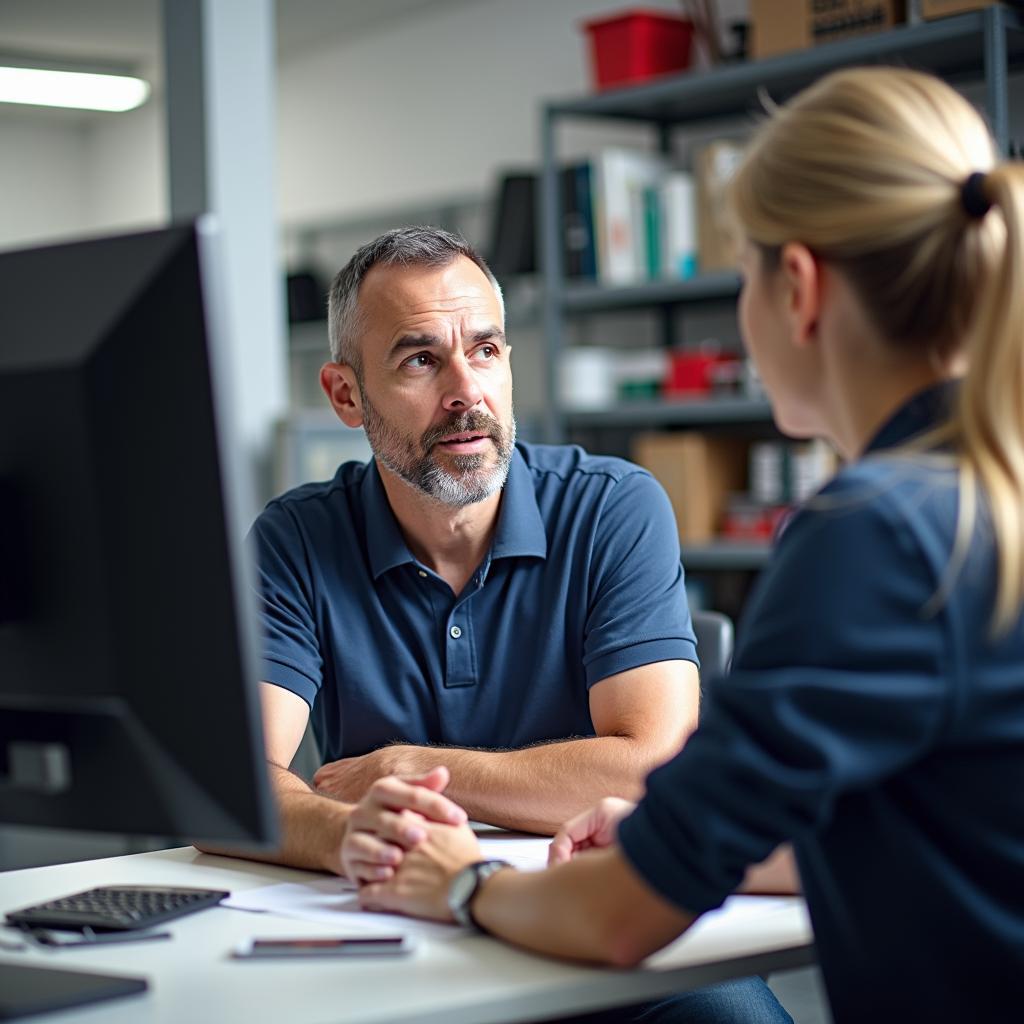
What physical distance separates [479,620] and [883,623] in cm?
95

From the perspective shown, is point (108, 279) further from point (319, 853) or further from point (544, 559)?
point (544, 559)

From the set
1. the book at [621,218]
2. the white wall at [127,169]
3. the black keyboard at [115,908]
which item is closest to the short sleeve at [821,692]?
the black keyboard at [115,908]

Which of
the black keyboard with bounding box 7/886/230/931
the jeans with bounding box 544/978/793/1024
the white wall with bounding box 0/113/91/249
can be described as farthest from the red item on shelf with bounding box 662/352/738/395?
the white wall with bounding box 0/113/91/249

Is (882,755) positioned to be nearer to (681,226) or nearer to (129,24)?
(681,226)

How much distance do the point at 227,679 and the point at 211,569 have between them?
Answer: 75 mm

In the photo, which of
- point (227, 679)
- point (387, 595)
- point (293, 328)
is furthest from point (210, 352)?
point (293, 328)

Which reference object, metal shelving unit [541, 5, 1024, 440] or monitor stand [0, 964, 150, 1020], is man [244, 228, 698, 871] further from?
metal shelving unit [541, 5, 1024, 440]

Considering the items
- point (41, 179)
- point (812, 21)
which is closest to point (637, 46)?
point (812, 21)

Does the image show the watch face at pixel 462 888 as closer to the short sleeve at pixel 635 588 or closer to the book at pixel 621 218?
the short sleeve at pixel 635 588

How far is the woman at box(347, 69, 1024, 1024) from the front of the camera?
35.9 inches

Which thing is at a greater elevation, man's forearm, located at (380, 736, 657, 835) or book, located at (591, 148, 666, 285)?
book, located at (591, 148, 666, 285)

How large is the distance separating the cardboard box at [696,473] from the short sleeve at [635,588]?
6.97ft

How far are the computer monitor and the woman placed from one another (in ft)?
0.99

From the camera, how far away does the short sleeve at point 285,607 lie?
69.2 inches
